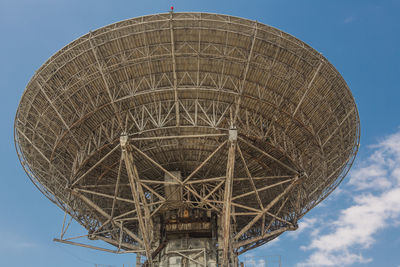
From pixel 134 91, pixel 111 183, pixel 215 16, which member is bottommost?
pixel 111 183

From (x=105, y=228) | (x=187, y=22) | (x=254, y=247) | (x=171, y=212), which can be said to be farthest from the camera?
(x=254, y=247)

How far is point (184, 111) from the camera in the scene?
26.0 metres

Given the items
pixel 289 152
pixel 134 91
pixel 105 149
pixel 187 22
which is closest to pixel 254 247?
pixel 289 152

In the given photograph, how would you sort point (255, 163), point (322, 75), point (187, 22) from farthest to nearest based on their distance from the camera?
1. point (255, 163)
2. point (322, 75)
3. point (187, 22)

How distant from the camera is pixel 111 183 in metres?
31.1

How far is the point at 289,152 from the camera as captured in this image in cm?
2727

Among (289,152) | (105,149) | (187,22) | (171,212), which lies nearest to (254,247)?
(171,212)

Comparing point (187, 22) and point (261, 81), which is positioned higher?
point (187, 22)

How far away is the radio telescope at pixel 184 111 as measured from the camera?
80.5ft

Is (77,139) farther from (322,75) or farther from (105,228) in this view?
(322,75)

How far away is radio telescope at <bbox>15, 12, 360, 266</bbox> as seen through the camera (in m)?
24.5

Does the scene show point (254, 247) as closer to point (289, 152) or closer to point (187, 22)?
point (289, 152)

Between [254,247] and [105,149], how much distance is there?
17287 mm

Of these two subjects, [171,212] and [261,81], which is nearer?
[261,81]
